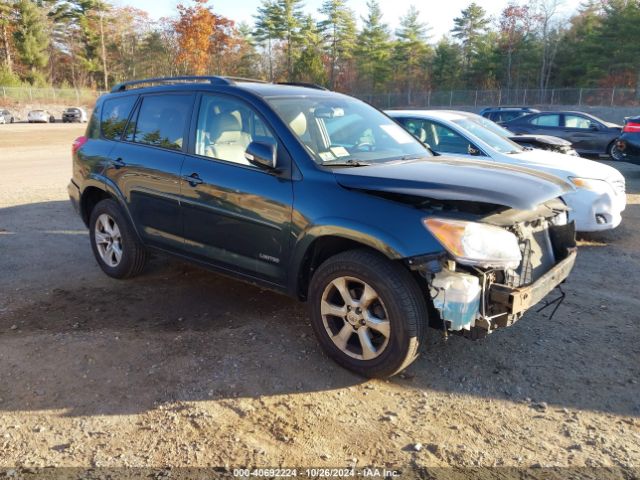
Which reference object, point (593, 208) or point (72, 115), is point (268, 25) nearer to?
point (72, 115)

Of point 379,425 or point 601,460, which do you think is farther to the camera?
point 379,425

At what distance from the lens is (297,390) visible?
3250 mm

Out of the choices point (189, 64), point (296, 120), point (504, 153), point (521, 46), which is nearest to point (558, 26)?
point (521, 46)

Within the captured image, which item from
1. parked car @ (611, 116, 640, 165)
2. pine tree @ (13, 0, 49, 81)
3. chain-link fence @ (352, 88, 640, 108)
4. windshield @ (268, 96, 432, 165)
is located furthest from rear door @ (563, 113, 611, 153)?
pine tree @ (13, 0, 49, 81)

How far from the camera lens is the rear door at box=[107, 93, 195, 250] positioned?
4309mm

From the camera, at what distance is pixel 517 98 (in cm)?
4472

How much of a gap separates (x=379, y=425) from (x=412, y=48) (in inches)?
2610

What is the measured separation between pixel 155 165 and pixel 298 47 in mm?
67288

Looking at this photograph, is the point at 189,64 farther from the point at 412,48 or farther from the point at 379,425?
the point at 379,425

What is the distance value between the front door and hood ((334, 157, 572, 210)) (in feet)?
1.76

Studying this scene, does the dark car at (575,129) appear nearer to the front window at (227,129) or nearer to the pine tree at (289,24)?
the front window at (227,129)

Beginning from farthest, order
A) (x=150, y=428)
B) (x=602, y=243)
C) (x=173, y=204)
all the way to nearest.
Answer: (x=602, y=243), (x=173, y=204), (x=150, y=428)

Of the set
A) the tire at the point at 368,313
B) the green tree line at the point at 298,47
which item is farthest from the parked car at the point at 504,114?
the green tree line at the point at 298,47

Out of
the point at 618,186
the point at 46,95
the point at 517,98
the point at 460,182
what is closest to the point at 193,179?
the point at 460,182
